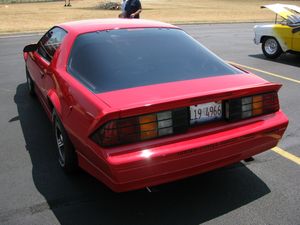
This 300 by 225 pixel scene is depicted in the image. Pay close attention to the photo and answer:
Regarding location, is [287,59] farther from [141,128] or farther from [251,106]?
[141,128]

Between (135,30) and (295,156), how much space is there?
2190 mm

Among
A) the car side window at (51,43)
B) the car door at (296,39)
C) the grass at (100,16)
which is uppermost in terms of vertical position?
the car side window at (51,43)

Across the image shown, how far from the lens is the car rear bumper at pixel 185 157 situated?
2.83m

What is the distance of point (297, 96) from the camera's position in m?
6.67

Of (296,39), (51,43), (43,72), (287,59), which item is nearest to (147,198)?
(43,72)

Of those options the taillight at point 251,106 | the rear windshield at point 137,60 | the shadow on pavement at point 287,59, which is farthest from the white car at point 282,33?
the taillight at point 251,106

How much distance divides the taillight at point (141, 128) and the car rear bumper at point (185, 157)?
11 cm

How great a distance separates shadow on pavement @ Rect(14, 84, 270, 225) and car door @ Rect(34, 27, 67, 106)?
3.07 feet

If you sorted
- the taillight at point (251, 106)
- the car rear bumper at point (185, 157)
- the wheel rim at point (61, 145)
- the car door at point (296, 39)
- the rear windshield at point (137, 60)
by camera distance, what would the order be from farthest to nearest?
the car door at point (296, 39) → the wheel rim at point (61, 145) → the rear windshield at point (137, 60) → the taillight at point (251, 106) → the car rear bumper at point (185, 157)

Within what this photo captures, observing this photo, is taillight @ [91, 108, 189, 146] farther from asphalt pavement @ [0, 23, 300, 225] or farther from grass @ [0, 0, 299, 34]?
grass @ [0, 0, 299, 34]

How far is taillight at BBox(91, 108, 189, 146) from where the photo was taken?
9.44 feet

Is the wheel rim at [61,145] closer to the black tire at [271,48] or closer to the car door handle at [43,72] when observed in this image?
the car door handle at [43,72]

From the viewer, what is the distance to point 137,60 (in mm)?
3592

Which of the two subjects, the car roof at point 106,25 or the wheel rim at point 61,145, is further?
the car roof at point 106,25
